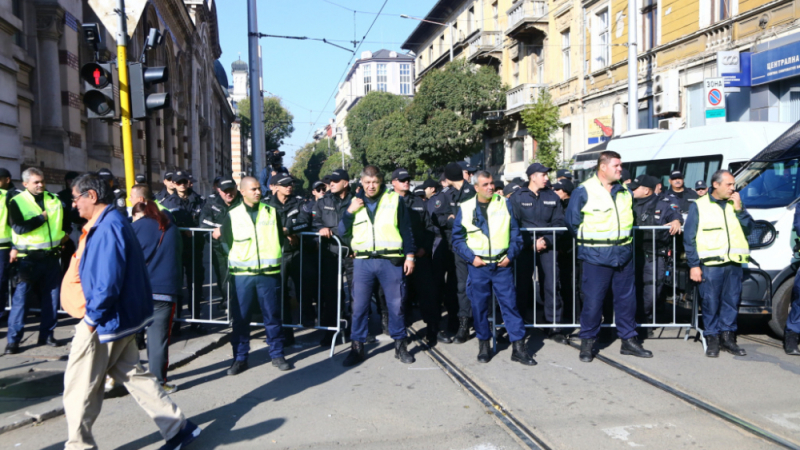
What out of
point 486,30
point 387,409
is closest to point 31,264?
point 387,409

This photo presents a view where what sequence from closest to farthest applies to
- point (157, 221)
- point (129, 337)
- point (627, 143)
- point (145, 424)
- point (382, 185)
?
point (129, 337) < point (145, 424) < point (157, 221) < point (382, 185) < point (627, 143)

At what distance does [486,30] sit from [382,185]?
31.1 m

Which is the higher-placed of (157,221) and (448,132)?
(448,132)

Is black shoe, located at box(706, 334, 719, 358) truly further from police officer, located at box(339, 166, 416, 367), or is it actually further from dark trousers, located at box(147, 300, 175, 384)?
dark trousers, located at box(147, 300, 175, 384)

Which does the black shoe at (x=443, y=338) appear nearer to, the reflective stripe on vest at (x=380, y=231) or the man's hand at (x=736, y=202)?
the reflective stripe on vest at (x=380, y=231)

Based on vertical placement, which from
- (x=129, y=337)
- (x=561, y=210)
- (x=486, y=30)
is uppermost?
(x=486, y=30)

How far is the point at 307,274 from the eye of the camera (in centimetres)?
745

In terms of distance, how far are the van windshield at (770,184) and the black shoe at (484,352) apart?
360 cm

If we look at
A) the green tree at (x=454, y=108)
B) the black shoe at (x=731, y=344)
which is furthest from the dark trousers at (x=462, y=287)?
the green tree at (x=454, y=108)

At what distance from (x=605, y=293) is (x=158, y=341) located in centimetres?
411

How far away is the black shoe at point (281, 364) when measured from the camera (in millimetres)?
6195

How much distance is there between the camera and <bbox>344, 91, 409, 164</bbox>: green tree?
67.1 metres

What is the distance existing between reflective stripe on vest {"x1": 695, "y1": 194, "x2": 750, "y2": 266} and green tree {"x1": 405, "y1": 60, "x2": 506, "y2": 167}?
28.5m

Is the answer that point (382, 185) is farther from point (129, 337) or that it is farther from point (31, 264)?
point (31, 264)
